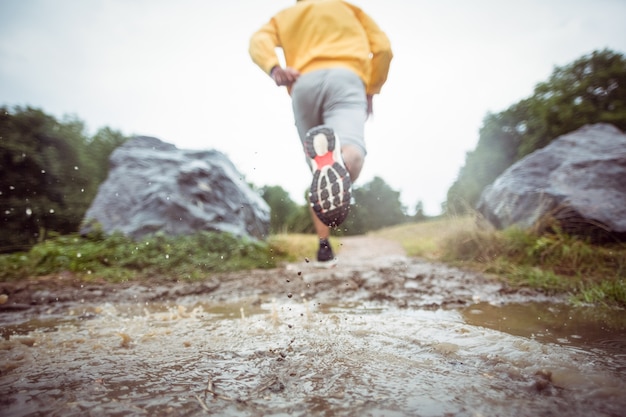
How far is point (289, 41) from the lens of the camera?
2.67 m

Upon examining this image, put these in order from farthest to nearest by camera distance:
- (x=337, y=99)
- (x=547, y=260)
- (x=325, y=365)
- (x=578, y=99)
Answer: (x=578, y=99) < (x=547, y=260) < (x=337, y=99) < (x=325, y=365)

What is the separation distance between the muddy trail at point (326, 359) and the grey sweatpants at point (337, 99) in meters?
1.17

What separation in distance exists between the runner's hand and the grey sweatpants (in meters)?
0.05

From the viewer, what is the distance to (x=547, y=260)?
328cm

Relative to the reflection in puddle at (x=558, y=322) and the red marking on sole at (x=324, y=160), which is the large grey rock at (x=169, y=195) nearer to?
the red marking on sole at (x=324, y=160)

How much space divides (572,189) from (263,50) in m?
4.04

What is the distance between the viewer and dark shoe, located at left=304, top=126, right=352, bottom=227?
188cm

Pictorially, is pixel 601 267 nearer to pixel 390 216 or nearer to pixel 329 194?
pixel 329 194

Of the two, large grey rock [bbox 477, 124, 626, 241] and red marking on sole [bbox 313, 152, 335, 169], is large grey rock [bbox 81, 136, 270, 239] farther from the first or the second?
large grey rock [bbox 477, 124, 626, 241]

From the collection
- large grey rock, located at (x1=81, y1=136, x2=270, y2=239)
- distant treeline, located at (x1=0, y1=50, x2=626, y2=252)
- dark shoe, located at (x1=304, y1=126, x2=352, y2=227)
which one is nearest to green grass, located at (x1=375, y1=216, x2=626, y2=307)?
distant treeline, located at (x1=0, y1=50, x2=626, y2=252)

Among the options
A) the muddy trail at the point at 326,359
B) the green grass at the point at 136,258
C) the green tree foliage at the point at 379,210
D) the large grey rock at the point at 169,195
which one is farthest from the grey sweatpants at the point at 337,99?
the green tree foliage at the point at 379,210

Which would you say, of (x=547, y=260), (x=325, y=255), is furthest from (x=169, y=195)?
(x=547, y=260)

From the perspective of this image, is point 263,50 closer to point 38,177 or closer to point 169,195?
point 169,195

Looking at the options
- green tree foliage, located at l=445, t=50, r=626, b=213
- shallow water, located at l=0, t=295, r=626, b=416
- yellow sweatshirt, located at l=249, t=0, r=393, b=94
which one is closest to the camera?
shallow water, located at l=0, t=295, r=626, b=416
